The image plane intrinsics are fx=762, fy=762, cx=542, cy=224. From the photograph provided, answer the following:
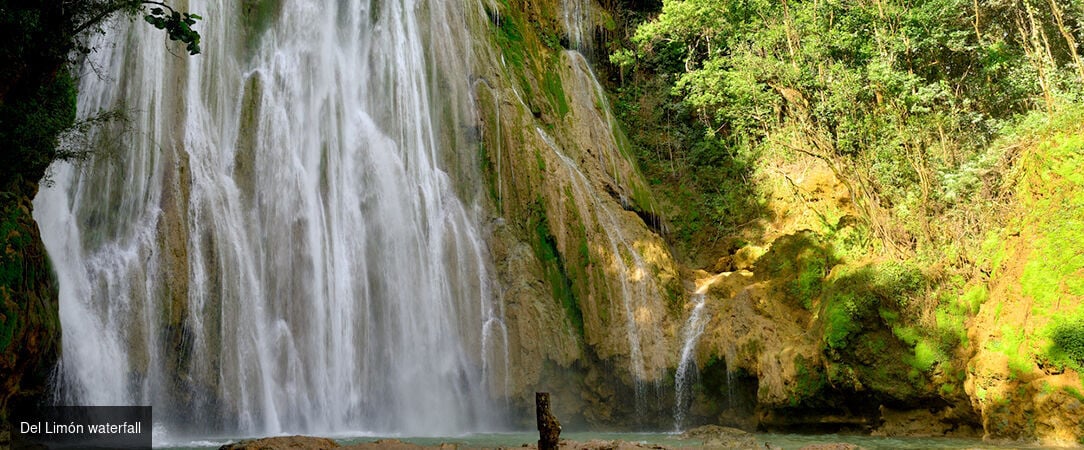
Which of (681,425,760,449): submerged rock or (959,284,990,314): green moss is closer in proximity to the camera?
(681,425,760,449): submerged rock

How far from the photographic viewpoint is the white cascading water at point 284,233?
1477cm

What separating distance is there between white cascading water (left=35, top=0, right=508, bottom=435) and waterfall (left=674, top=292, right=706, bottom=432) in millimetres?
4396

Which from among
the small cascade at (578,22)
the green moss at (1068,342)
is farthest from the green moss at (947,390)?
the small cascade at (578,22)

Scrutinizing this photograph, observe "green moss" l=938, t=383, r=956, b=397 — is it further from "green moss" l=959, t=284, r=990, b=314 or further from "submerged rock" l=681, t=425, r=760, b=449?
"submerged rock" l=681, t=425, r=760, b=449

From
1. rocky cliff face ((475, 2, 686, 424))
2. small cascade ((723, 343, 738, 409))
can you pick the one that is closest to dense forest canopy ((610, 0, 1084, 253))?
rocky cliff face ((475, 2, 686, 424))

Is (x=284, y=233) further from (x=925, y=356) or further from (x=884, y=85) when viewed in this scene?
(x=884, y=85)

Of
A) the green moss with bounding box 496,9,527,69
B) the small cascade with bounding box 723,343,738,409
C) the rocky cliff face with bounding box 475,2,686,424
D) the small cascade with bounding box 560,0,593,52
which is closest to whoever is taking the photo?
the small cascade with bounding box 723,343,738,409

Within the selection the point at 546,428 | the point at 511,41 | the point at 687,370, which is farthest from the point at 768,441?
the point at 511,41

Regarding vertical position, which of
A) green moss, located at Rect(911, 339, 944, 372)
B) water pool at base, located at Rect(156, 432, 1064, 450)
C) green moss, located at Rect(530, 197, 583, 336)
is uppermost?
green moss, located at Rect(530, 197, 583, 336)

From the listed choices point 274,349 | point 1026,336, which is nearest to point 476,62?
point 274,349

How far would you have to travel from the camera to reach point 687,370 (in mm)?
18891

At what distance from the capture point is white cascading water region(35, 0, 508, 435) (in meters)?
14.8

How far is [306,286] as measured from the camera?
1748 cm

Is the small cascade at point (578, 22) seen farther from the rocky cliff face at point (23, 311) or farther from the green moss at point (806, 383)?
the rocky cliff face at point (23, 311)
